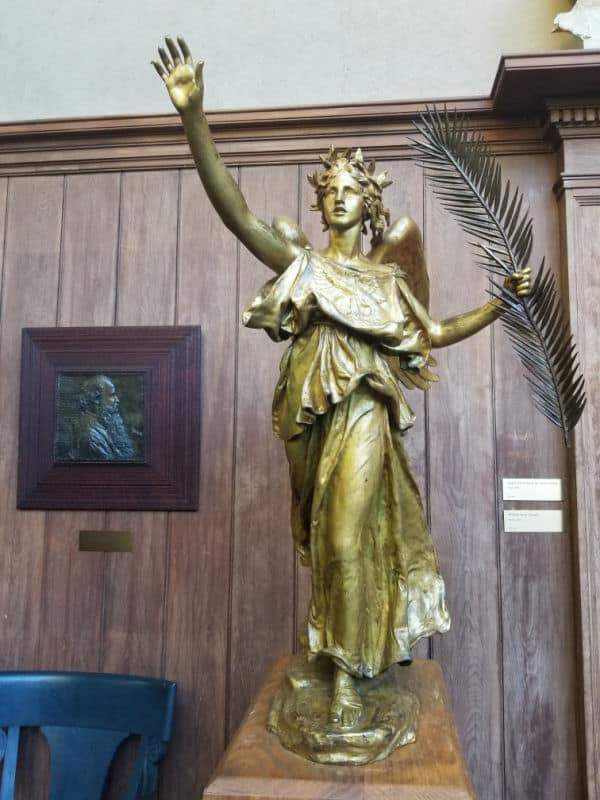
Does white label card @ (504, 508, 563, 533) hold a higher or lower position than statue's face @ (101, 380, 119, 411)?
lower

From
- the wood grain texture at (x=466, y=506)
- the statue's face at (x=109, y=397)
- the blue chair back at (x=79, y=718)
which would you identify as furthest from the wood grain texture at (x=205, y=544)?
the wood grain texture at (x=466, y=506)

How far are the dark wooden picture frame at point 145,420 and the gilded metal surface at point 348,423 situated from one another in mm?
687

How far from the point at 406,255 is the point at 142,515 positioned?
101 centimetres

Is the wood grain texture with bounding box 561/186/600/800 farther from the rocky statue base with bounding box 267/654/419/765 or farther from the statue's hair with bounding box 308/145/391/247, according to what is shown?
the statue's hair with bounding box 308/145/391/247

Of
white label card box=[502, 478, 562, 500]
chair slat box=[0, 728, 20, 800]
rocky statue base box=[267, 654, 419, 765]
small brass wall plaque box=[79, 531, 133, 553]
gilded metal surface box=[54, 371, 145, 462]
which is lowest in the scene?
chair slat box=[0, 728, 20, 800]

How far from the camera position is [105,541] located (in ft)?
6.42

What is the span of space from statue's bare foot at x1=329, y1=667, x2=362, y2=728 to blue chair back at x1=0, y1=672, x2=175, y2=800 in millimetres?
724

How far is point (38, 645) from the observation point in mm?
1962

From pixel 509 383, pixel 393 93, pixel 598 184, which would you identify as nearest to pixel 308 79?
pixel 393 93

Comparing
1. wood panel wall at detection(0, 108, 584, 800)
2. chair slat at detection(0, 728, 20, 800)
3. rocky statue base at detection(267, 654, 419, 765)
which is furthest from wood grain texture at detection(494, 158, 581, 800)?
chair slat at detection(0, 728, 20, 800)

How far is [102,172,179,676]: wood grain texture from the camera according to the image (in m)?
1.92

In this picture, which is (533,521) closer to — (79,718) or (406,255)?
(406,255)

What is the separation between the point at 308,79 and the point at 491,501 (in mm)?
1297

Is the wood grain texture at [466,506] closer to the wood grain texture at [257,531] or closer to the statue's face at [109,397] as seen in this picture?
the wood grain texture at [257,531]
